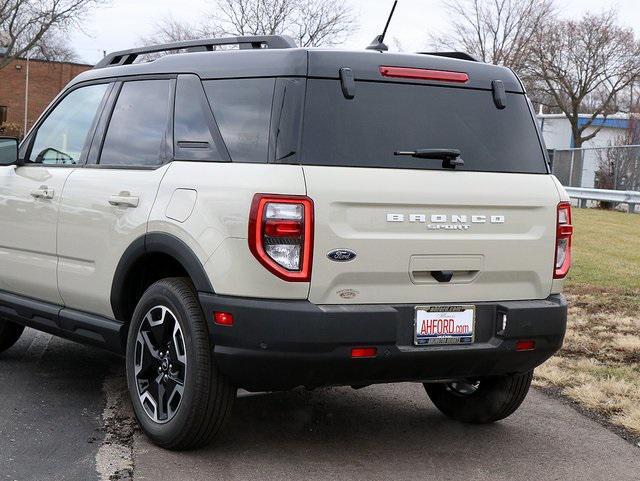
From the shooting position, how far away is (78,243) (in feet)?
18.3

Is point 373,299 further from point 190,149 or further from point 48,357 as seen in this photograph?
point 48,357

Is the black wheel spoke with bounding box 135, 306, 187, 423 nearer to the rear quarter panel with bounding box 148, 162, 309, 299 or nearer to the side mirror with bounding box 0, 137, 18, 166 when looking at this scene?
the rear quarter panel with bounding box 148, 162, 309, 299

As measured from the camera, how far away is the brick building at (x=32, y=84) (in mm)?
67562

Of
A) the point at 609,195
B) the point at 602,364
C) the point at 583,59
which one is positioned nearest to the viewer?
the point at 602,364

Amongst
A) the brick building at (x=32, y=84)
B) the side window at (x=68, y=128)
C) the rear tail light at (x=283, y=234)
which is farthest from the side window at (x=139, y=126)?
the brick building at (x=32, y=84)

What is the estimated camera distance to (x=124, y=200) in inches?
205

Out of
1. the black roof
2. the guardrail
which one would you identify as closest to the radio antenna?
the black roof

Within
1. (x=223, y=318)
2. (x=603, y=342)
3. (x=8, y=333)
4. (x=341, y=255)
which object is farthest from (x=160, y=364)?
(x=603, y=342)

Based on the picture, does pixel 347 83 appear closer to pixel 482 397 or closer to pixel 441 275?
pixel 441 275

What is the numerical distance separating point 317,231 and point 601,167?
27505 millimetres

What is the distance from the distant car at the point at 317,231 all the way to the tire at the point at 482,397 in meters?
0.03

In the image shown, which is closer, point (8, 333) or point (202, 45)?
point (202, 45)

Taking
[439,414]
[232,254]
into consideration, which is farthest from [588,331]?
[232,254]

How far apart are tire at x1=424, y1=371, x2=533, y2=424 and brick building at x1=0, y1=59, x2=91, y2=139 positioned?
64.3 m
